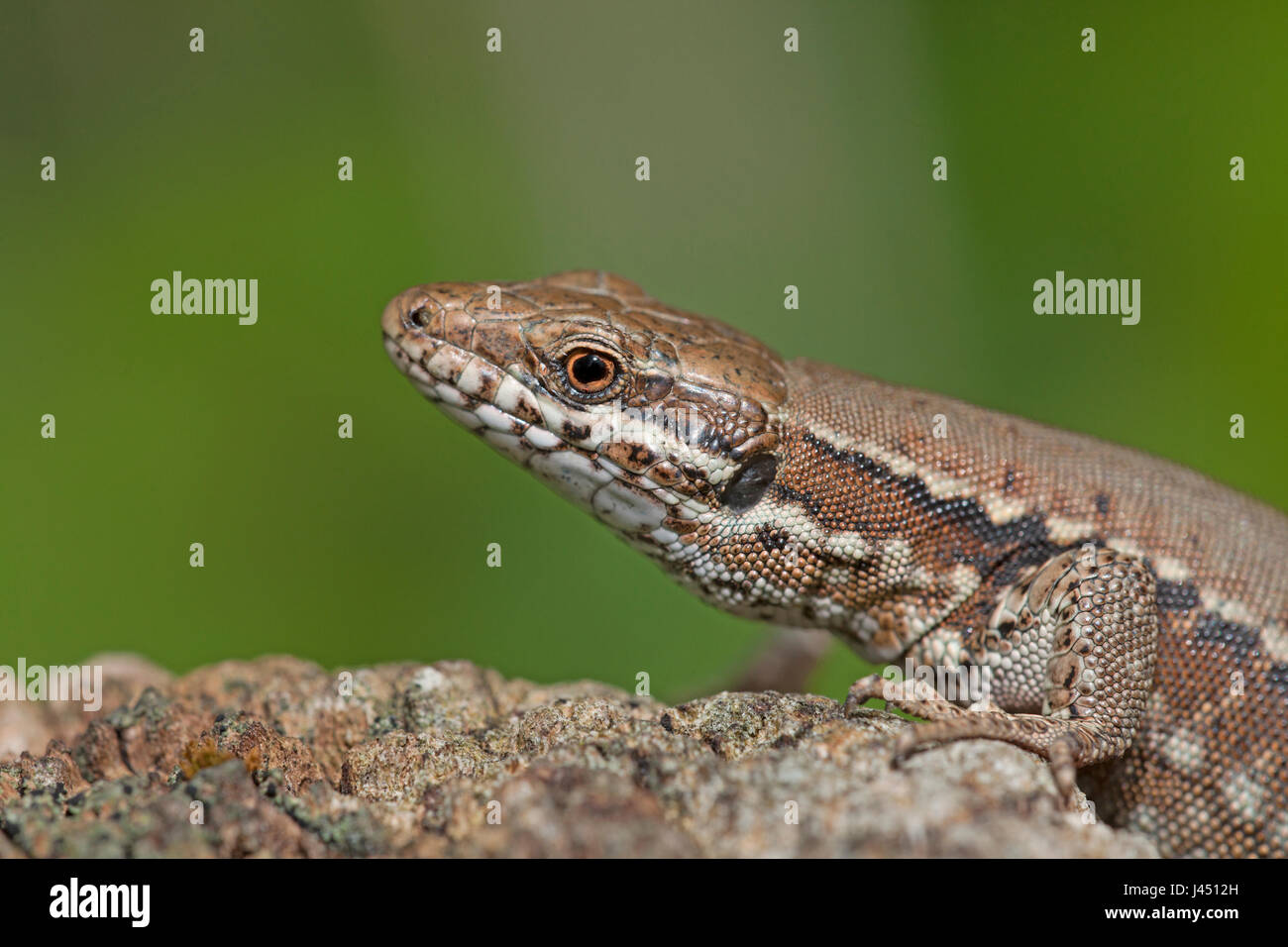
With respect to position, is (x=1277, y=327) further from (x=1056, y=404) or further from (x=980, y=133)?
(x=980, y=133)

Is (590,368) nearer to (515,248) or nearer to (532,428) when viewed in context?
(532,428)

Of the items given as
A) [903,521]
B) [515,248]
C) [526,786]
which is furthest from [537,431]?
[515,248]

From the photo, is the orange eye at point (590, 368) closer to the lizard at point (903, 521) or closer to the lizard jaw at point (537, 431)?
the lizard at point (903, 521)

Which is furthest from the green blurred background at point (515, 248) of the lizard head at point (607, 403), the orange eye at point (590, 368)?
the orange eye at point (590, 368)

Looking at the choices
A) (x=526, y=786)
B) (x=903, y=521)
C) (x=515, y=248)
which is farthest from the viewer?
(x=515, y=248)
